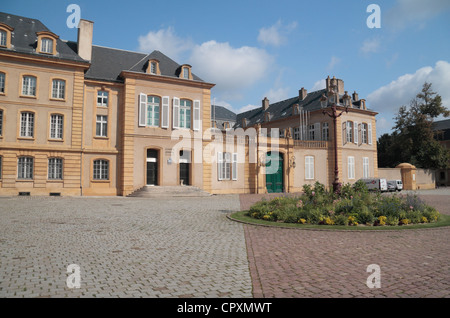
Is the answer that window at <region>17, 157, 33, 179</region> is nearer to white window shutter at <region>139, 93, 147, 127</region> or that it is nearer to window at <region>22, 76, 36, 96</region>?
window at <region>22, 76, 36, 96</region>

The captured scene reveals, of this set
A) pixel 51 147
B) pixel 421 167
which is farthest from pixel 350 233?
pixel 421 167

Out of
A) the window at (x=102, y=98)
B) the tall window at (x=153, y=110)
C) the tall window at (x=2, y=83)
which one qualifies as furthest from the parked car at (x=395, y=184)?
the tall window at (x=2, y=83)

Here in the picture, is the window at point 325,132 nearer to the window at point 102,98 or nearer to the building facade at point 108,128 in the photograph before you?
the building facade at point 108,128

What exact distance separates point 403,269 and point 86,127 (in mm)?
23649

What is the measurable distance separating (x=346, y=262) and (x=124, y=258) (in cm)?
403

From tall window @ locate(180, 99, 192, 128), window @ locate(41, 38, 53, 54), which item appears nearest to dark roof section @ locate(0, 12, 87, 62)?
window @ locate(41, 38, 53, 54)

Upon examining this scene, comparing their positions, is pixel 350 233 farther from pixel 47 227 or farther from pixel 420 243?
pixel 47 227

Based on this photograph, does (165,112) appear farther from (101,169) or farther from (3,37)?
(3,37)

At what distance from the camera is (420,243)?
7.50m

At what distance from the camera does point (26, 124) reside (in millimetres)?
22688

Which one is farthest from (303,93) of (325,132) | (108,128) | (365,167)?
(108,128)
